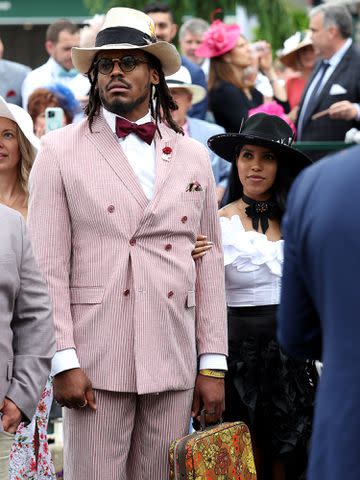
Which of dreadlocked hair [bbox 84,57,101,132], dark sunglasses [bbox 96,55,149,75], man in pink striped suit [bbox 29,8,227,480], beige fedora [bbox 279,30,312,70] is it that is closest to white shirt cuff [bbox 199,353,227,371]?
man in pink striped suit [bbox 29,8,227,480]

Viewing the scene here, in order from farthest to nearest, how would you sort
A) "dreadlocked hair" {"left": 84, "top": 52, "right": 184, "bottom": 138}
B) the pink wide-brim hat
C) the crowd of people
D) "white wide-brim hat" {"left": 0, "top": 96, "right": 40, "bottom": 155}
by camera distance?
the pink wide-brim hat, "white wide-brim hat" {"left": 0, "top": 96, "right": 40, "bottom": 155}, "dreadlocked hair" {"left": 84, "top": 52, "right": 184, "bottom": 138}, the crowd of people

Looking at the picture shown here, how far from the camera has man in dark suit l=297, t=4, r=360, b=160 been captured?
36.0ft

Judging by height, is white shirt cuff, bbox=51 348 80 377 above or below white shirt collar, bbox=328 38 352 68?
below

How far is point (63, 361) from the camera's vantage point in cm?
494

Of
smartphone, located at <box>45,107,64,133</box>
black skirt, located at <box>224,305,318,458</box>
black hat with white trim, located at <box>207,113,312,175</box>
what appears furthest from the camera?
smartphone, located at <box>45,107,64,133</box>

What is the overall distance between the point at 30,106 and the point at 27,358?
15.6 ft

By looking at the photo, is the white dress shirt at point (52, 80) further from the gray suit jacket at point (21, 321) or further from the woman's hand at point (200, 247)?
the gray suit jacket at point (21, 321)

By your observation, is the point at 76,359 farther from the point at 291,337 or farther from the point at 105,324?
the point at 291,337

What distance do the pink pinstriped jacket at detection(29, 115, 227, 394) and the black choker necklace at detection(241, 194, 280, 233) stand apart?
54.3 inches

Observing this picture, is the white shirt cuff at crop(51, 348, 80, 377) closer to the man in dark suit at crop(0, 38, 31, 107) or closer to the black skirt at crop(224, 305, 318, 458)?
the black skirt at crop(224, 305, 318, 458)

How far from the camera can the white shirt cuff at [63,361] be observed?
4934 millimetres

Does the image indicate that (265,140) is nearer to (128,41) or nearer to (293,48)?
(128,41)

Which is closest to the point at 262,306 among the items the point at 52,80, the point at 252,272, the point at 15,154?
the point at 252,272

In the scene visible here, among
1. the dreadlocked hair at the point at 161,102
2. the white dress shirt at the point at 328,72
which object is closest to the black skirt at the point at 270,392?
the dreadlocked hair at the point at 161,102
